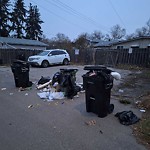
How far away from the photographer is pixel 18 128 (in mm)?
4348

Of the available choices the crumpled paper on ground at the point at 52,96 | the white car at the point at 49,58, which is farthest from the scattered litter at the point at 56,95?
the white car at the point at 49,58

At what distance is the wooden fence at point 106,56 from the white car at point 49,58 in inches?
123

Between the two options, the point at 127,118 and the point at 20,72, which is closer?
the point at 127,118

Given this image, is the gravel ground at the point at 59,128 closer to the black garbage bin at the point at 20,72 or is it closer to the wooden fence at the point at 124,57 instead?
the black garbage bin at the point at 20,72

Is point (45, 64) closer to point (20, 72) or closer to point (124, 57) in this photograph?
point (124, 57)

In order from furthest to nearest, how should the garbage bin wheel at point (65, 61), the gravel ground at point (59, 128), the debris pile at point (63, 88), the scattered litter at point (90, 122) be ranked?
the garbage bin wheel at point (65, 61)
the debris pile at point (63, 88)
the scattered litter at point (90, 122)
the gravel ground at point (59, 128)

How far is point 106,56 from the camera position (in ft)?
69.9

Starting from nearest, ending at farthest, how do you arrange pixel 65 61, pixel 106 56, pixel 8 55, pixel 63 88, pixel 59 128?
1. pixel 59 128
2. pixel 63 88
3. pixel 65 61
4. pixel 106 56
5. pixel 8 55

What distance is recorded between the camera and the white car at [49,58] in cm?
1828

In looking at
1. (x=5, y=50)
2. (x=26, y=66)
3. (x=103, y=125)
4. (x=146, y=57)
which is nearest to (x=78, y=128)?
(x=103, y=125)

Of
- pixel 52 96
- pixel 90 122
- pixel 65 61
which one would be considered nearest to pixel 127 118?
pixel 90 122

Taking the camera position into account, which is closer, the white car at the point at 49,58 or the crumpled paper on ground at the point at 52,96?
the crumpled paper on ground at the point at 52,96

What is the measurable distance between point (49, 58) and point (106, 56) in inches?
262

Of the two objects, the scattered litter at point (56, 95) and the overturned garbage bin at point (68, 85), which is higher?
the overturned garbage bin at point (68, 85)
